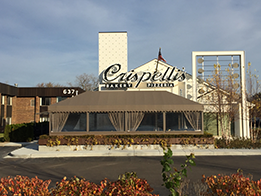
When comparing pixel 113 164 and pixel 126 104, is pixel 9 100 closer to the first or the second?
pixel 126 104

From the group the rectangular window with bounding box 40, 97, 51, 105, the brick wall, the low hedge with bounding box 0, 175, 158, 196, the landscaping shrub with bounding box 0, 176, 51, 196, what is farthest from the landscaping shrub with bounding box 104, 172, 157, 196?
the brick wall

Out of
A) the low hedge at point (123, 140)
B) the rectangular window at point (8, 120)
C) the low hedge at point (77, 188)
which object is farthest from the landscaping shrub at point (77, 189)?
the rectangular window at point (8, 120)

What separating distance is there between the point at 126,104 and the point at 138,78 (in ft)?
22.5

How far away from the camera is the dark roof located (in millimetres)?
19766

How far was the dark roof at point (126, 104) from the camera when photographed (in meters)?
19.8

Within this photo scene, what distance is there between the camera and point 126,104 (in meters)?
20.0

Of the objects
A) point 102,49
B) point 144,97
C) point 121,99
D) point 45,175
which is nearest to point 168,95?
point 144,97

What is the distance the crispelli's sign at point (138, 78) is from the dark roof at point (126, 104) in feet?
14.0

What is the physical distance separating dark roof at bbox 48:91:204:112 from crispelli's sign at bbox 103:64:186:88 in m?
4.28

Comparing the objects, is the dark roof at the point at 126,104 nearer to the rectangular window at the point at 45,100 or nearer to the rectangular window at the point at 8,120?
the rectangular window at the point at 45,100

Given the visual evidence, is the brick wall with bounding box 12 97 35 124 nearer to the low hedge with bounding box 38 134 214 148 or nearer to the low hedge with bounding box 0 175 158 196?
the low hedge with bounding box 38 134 214 148

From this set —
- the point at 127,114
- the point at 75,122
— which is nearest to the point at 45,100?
the point at 75,122

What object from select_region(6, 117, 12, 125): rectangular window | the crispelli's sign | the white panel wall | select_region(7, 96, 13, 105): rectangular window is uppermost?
the white panel wall

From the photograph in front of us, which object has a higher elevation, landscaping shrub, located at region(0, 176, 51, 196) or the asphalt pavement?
landscaping shrub, located at region(0, 176, 51, 196)
